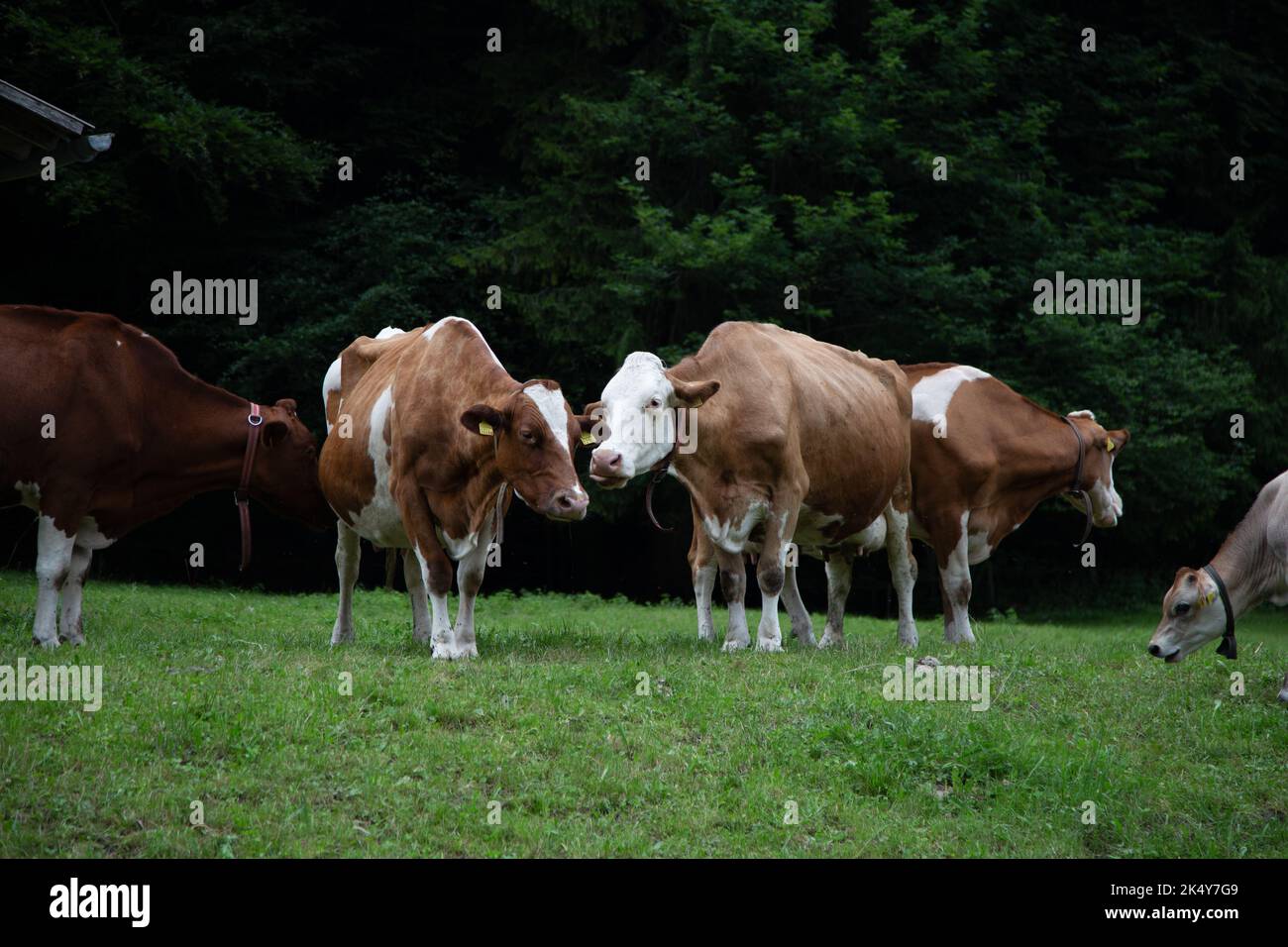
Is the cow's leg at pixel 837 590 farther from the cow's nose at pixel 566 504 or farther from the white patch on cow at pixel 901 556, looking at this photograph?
the cow's nose at pixel 566 504

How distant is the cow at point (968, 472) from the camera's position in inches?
498

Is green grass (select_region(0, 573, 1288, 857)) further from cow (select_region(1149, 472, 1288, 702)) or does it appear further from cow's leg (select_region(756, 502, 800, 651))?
cow's leg (select_region(756, 502, 800, 651))

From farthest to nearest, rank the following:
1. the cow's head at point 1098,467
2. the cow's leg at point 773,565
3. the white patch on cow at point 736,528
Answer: the cow's head at point 1098,467 < the white patch on cow at point 736,528 < the cow's leg at point 773,565

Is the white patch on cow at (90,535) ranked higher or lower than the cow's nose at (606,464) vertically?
lower

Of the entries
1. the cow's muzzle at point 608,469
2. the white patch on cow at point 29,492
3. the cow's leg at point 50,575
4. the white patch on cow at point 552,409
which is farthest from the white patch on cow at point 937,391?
the white patch on cow at point 29,492

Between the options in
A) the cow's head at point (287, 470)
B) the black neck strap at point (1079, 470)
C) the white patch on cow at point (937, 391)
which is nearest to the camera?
the cow's head at point (287, 470)

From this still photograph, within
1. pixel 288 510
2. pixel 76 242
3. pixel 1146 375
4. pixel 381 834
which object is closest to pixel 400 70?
pixel 76 242

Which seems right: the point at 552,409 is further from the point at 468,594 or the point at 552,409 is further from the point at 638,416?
the point at 468,594

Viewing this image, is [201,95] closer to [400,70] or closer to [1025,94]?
[400,70]

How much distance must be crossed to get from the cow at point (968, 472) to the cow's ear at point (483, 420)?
326cm

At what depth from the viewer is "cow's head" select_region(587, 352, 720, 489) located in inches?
395

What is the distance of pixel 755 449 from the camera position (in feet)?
34.6

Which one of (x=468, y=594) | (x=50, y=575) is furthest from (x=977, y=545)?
(x=50, y=575)

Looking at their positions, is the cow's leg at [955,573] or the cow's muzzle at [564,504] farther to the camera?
the cow's leg at [955,573]
